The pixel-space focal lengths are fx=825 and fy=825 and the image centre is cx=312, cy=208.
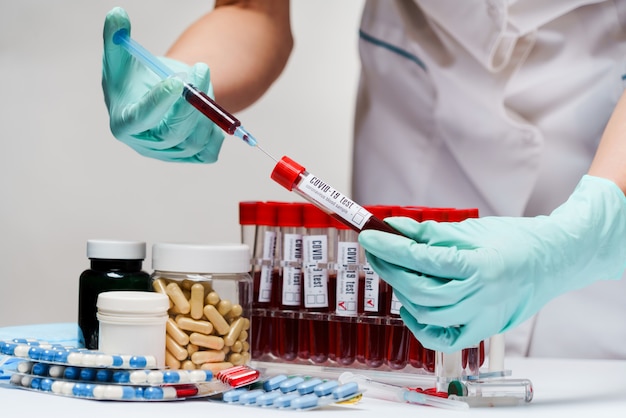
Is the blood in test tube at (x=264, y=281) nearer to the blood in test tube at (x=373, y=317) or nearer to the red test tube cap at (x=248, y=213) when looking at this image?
the red test tube cap at (x=248, y=213)

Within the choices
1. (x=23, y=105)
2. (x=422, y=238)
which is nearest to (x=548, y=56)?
(x=422, y=238)

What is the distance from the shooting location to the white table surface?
29.6 inches

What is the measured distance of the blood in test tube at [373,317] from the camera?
1000 mm

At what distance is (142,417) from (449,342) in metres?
0.32

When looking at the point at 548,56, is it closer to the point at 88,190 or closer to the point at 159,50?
the point at 159,50

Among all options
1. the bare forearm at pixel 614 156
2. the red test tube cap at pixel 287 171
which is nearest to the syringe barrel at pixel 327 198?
the red test tube cap at pixel 287 171

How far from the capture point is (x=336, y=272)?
1.02 m

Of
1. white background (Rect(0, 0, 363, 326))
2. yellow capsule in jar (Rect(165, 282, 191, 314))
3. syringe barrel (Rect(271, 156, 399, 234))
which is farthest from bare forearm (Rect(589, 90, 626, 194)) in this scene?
white background (Rect(0, 0, 363, 326))

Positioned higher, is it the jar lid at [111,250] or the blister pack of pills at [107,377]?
the jar lid at [111,250]

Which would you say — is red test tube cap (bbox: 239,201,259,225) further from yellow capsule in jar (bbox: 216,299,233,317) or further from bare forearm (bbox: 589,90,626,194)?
bare forearm (bbox: 589,90,626,194)

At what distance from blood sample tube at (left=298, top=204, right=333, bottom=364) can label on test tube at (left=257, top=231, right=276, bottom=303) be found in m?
0.05

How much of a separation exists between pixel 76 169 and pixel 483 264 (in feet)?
4.19

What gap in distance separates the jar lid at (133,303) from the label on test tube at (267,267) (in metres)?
0.19

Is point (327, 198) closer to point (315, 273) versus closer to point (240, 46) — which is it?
point (315, 273)
